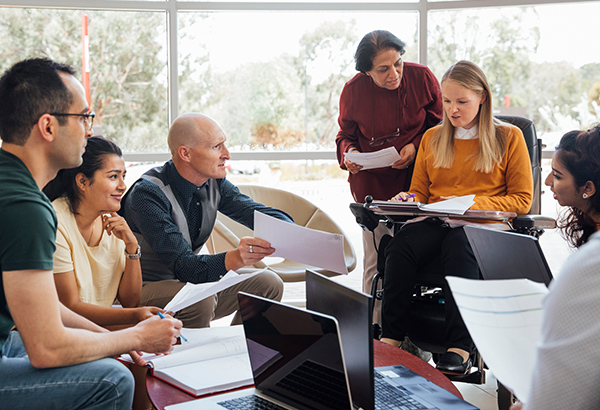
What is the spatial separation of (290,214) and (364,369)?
234 cm

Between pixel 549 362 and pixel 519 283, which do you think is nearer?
pixel 549 362

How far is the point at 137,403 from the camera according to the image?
1835mm

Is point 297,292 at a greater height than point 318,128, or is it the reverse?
point 318,128

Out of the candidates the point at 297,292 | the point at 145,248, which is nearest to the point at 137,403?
the point at 145,248

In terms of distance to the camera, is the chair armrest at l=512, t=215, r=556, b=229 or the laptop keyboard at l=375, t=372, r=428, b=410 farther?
the chair armrest at l=512, t=215, r=556, b=229

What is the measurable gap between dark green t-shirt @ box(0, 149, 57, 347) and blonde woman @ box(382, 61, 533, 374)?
57.4 inches

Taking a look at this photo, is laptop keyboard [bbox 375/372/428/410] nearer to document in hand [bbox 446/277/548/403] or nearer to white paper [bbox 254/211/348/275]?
document in hand [bbox 446/277/548/403]

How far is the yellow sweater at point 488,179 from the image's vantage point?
254cm

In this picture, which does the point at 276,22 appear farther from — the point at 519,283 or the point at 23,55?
the point at 519,283

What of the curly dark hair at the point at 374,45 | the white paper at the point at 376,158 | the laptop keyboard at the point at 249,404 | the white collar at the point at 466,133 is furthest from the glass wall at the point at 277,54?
the laptop keyboard at the point at 249,404

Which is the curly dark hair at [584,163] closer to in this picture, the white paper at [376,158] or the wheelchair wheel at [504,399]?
the wheelchair wheel at [504,399]

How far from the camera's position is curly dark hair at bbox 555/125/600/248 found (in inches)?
77.5

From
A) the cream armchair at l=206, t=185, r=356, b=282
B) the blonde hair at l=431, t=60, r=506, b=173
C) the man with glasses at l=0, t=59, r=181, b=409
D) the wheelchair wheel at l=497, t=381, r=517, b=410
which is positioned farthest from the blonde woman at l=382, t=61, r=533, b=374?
the man with glasses at l=0, t=59, r=181, b=409

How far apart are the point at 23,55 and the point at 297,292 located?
248 centimetres
